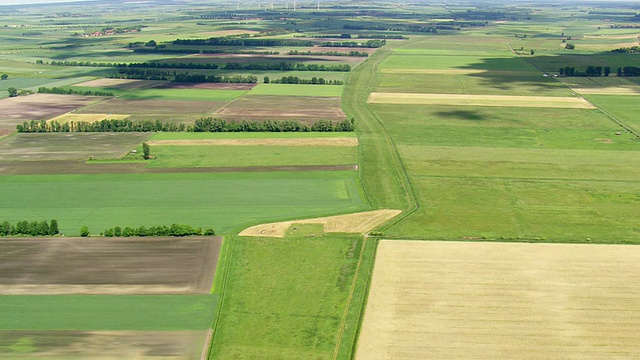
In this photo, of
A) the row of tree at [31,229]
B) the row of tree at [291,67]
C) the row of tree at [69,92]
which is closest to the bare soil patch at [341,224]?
the row of tree at [31,229]

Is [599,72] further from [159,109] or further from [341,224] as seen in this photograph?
[341,224]

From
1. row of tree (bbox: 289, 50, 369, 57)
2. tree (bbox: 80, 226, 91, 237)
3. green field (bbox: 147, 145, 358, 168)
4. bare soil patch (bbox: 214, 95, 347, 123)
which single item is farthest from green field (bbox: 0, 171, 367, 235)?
row of tree (bbox: 289, 50, 369, 57)

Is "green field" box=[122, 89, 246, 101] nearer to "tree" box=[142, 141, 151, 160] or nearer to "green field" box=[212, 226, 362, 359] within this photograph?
"tree" box=[142, 141, 151, 160]

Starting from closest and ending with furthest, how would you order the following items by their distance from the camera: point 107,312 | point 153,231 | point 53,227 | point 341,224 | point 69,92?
point 107,312 → point 153,231 → point 53,227 → point 341,224 → point 69,92

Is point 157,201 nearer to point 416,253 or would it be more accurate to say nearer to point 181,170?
point 181,170

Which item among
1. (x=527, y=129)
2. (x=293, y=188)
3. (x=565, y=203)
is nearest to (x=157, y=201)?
(x=293, y=188)

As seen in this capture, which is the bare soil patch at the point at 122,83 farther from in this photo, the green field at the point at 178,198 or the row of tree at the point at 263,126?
the green field at the point at 178,198

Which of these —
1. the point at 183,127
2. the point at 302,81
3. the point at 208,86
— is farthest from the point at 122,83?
the point at 183,127
